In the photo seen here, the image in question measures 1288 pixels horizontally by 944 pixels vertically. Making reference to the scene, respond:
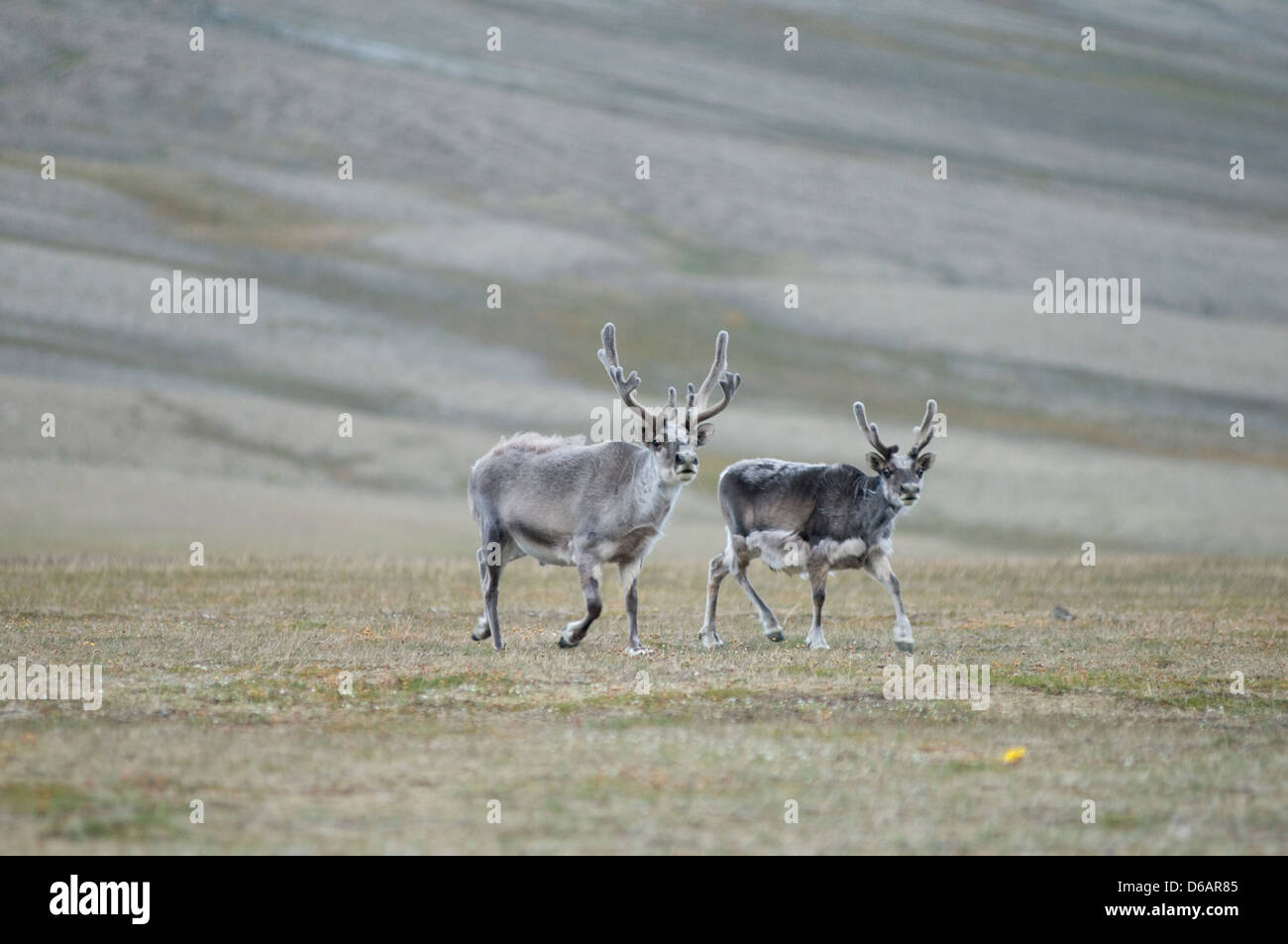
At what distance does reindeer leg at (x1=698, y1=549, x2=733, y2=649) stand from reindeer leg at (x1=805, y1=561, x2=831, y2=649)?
3.93 ft

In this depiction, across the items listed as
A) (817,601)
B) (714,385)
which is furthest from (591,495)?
(817,601)

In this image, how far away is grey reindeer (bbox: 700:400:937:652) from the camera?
2102 centimetres

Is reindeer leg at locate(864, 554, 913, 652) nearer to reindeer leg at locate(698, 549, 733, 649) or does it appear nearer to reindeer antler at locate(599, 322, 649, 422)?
reindeer leg at locate(698, 549, 733, 649)

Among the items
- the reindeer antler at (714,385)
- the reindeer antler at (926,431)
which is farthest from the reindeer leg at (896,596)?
the reindeer antler at (714,385)

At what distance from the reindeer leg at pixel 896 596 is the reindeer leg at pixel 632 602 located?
3286mm

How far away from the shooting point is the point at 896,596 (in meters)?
20.6

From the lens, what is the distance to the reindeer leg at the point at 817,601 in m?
20.7

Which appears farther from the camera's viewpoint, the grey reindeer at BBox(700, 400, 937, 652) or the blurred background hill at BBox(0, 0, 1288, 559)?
the blurred background hill at BBox(0, 0, 1288, 559)

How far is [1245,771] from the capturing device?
12742mm

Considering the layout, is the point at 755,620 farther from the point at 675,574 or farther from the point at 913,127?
the point at 913,127

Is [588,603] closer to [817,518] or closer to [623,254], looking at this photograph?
[817,518]

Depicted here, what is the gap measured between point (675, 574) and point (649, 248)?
7516 cm

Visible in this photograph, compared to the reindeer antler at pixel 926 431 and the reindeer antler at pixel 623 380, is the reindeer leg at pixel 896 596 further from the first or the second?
the reindeer antler at pixel 623 380

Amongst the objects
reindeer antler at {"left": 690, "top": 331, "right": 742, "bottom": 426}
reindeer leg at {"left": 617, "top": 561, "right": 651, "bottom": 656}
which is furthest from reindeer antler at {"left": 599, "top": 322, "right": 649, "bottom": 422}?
reindeer leg at {"left": 617, "top": 561, "right": 651, "bottom": 656}
